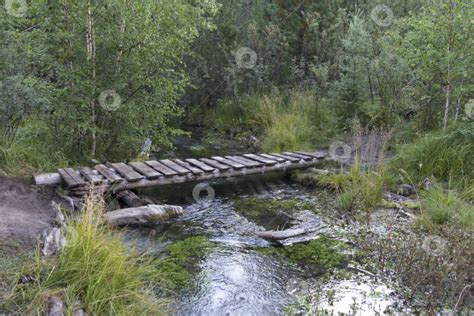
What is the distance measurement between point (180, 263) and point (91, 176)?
2085mm

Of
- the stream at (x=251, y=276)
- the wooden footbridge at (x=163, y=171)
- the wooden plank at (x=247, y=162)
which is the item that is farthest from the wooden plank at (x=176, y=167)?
the wooden plank at (x=247, y=162)

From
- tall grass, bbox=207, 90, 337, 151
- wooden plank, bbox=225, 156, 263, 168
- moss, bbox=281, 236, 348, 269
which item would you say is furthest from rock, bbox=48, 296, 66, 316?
tall grass, bbox=207, 90, 337, 151

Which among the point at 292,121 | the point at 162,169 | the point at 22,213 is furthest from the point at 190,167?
the point at 292,121

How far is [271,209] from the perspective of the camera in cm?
578

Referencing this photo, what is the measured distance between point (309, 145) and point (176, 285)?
5.70m

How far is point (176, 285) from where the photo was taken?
3576mm

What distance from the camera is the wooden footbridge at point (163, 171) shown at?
5.27 meters

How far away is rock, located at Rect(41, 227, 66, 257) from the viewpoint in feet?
10.1

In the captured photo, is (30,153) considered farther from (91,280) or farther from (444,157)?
(444,157)

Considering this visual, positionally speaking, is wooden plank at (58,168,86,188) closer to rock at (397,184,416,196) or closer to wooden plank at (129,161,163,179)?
wooden plank at (129,161,163,179)

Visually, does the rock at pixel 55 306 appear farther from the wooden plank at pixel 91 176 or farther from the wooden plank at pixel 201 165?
the wooden plank at pixel 201 165

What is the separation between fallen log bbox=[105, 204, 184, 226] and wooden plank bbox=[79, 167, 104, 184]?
1.67 feet

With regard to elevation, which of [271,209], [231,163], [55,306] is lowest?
[271,209]

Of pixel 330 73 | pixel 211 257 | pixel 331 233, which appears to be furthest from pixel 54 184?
pixel 330 73
